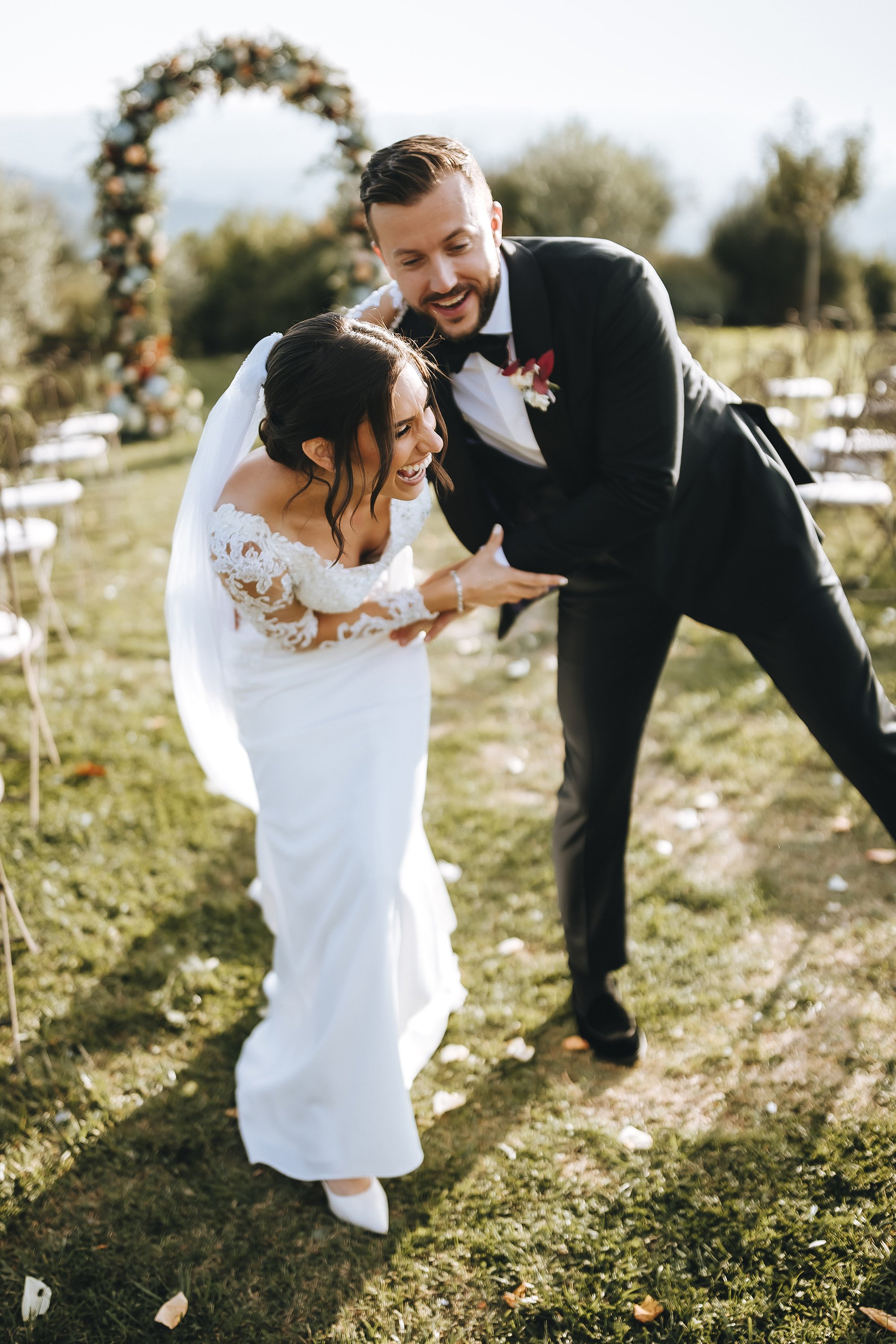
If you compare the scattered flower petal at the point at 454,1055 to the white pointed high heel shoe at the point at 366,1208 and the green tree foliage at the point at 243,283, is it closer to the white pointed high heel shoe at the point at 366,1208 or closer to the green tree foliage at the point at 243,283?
the white pointed high heel shoe at the point at 366,1208

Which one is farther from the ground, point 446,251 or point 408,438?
point 446,251

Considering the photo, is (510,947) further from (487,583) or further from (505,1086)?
(487,583)

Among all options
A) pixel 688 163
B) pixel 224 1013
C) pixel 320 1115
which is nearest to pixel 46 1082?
pixel 224 1013

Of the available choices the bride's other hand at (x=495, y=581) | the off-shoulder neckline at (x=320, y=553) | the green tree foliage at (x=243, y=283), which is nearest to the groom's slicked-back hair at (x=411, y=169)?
the off-shoulder neckline at (x=320, y=553)

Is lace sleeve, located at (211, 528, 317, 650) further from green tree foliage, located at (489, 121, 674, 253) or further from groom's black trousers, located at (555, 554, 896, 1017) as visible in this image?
green tree foliage, located at (489, 121, 674, 253)

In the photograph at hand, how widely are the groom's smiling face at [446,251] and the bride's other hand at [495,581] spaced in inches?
21.1

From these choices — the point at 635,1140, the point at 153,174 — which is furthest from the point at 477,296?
the point at 153,174

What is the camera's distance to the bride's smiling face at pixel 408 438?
2072mm

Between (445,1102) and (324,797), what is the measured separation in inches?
41.6

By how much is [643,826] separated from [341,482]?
238cm

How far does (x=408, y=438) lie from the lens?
84.0 inches

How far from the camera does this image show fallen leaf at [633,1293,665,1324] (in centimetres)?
211

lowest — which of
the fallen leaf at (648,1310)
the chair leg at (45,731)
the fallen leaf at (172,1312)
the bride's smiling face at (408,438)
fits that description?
the chair leg at (45,731)

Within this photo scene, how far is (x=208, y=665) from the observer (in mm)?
2758
